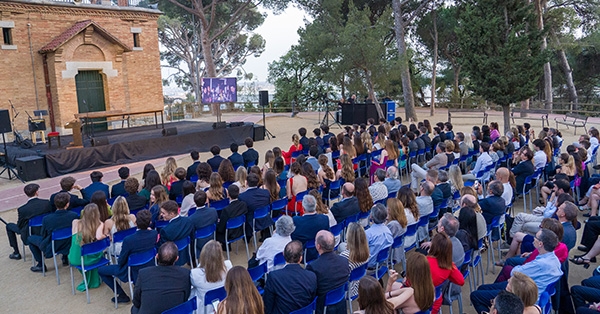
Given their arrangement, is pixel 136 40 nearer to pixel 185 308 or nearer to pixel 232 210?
pixel 232 210

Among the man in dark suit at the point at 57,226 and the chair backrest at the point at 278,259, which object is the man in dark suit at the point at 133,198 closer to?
the man in dark suit at the point at 57,226

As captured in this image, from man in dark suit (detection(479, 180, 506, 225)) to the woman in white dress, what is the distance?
11.0 feet

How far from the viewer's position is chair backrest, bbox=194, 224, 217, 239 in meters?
5.48

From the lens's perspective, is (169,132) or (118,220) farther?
(169,132)

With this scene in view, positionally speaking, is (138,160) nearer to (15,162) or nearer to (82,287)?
(15,162)

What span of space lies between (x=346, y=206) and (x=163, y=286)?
2697 millimetres

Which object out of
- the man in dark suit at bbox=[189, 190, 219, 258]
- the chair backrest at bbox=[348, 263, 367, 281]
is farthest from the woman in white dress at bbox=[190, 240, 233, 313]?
the man in dark suit at bbox=[189, 190, 219, 258]

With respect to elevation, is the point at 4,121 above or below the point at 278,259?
above

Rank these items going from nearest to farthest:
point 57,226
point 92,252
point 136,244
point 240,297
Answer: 1. point 240,297
2. point 136,244
3. point 92,252
4. point 57,226

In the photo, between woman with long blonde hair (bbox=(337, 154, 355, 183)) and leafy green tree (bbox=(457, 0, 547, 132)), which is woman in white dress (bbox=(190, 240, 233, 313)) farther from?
leafy green tree (bbox=(457, 0, 547, 132))

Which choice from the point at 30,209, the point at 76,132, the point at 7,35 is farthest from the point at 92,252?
the point at 7,35

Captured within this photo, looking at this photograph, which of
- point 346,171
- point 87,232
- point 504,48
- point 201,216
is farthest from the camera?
point 504,48

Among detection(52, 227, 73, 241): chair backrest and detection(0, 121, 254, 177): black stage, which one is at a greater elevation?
detection(0, 121, 254, 177): black stage

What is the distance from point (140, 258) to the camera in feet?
15.7
